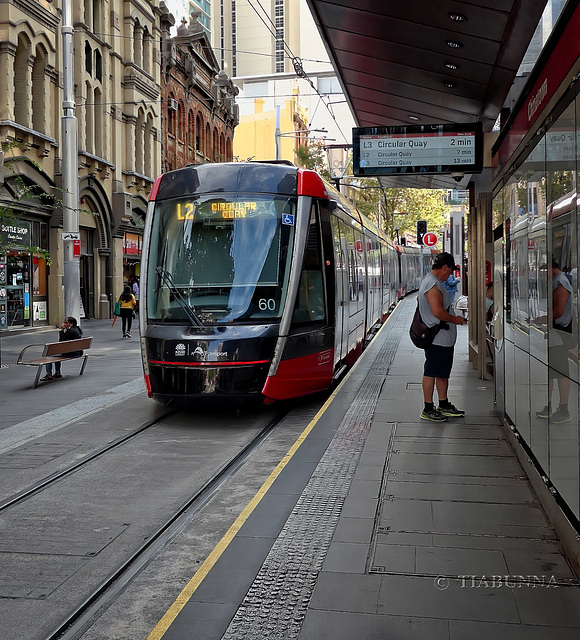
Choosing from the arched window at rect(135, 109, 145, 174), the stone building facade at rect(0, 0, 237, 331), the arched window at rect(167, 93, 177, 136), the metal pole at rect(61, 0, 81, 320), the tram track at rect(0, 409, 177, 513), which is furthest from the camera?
the arched window at rect(167, 93, 177, 136)

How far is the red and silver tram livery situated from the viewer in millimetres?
10055

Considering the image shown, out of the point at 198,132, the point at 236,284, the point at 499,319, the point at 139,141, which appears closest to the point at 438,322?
the point at 499,319

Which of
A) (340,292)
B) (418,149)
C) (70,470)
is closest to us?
(70,470)

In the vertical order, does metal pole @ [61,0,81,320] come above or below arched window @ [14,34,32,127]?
below

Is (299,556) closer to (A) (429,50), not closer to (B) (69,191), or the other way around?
(A) (429,50)

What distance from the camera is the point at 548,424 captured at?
554 cm

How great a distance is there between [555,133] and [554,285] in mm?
919

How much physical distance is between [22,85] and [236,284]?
Result: 19245 millimetres

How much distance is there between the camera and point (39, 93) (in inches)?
1080

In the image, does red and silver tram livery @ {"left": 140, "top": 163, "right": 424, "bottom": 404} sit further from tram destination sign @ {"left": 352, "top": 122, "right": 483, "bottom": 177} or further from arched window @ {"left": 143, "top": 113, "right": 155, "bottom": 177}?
arched window @ {"left": 143, "top": 113, "right": 155, "bottom": 177}

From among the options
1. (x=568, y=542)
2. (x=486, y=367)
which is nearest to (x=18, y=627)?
(x=568, y=542)

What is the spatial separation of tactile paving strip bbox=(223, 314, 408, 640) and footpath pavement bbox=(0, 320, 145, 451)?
3796 millimetres

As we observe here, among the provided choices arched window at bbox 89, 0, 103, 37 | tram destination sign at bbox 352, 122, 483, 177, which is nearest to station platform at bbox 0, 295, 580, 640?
tram destination sign at bbox 352, 122, 483, 177

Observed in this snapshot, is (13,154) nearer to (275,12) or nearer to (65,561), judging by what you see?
(65,561)
